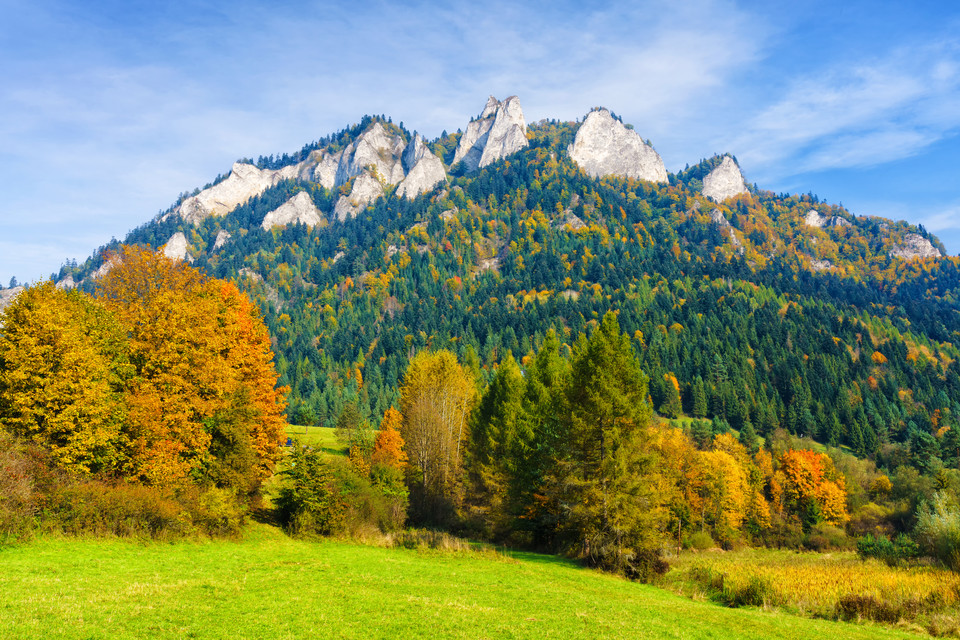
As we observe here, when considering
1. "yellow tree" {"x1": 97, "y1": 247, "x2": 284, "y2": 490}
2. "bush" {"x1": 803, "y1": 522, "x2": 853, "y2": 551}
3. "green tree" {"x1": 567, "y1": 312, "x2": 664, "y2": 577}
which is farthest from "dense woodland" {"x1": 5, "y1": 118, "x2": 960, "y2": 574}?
"yellow tree" {"x1": 97, "y1": 247, "x2": 284, "y2": 490}

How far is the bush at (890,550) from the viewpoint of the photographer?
48.3 metres

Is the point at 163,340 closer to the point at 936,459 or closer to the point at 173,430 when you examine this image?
the point at 173,430

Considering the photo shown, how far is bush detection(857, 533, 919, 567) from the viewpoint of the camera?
48.3 m

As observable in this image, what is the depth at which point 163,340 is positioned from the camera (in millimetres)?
28750

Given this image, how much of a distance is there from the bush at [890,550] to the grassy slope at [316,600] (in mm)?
38926

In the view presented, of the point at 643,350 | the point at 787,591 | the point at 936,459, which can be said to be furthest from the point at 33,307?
the point at 643,350

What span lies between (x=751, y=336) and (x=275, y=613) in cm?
17444

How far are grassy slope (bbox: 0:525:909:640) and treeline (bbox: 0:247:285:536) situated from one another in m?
2.00

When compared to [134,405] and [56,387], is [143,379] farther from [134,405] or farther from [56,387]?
[56,387]

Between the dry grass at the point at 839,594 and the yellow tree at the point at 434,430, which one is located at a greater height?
the yellow tree at the point at 434,430

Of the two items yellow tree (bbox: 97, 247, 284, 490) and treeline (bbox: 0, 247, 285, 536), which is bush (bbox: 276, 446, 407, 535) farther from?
yellow tree (bbox: 97, 247, 284, 490)

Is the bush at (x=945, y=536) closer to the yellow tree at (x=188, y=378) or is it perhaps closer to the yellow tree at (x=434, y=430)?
the yellow tree at (x=434, y=430)

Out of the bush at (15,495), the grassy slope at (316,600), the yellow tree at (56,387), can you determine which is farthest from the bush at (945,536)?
the bush at (15,495)

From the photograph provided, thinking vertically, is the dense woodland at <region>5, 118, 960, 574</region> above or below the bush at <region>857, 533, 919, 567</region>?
above
